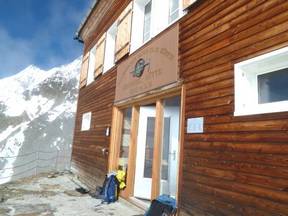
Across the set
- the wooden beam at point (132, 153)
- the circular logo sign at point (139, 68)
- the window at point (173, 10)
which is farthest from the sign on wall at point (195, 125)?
the wooden beam at point (132, 153)

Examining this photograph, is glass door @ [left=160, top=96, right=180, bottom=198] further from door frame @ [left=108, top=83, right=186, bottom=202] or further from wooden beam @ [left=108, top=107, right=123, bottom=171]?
wooden beam @ [left=108, top=107, right=123, bottom=171]

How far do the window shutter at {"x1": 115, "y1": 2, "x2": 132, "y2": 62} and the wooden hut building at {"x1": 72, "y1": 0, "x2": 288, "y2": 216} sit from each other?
0.11ft

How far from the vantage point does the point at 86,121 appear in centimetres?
1102

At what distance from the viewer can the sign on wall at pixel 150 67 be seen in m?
Result: 5.67

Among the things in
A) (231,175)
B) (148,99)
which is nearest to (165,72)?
(148,99)

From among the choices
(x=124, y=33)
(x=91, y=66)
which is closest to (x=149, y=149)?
(x=124, y=33)

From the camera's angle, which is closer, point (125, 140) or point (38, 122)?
point (125, 140)

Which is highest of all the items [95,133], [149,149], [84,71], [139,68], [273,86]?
[84,71]

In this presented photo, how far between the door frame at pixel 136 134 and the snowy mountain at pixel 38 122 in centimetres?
5103

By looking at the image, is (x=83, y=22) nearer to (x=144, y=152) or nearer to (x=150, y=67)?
(x=150, y=67)

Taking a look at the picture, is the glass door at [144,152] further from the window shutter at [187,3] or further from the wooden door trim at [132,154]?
the window shutter at [187,3]

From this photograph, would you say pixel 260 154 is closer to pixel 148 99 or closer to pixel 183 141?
pixel 183 141

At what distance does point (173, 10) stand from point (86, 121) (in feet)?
19.1

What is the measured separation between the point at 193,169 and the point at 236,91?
139 cm
